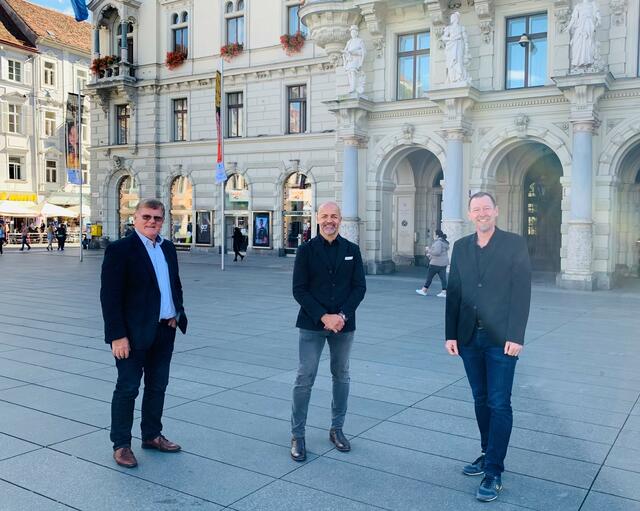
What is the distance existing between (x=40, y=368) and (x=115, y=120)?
31.2 meters

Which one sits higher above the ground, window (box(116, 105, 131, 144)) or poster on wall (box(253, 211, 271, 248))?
window (box(116, 105, 131, 144))

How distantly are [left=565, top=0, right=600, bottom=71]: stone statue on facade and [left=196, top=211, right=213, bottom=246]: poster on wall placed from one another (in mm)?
20270

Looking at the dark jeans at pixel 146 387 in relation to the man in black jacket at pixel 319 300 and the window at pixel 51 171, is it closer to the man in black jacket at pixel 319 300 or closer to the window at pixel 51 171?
the man in black jacket at pixel 319 300

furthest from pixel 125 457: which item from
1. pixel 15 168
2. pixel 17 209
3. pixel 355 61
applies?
pixel 15 168

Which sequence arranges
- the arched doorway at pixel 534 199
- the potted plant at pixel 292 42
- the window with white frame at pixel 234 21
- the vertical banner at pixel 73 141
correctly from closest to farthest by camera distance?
the arched doorway at pixel 534 199 → the vertical banner at pixel 73 141 → the potted plant at pixel 292 42 → the window with white frame at pixel 234 21

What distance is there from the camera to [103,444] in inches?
210

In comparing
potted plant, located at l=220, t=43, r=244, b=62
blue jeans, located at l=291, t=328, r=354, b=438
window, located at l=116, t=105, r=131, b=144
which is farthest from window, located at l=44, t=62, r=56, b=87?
blue jeans, located at l=291, t=328, r=354, b=438

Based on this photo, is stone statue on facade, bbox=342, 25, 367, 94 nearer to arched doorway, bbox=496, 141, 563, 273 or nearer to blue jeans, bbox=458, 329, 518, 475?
arched doorway, bbox=496, 141, 563, 273

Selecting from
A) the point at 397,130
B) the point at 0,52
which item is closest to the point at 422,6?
the point at 397,130

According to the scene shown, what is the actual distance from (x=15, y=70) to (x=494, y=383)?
54.6 metres

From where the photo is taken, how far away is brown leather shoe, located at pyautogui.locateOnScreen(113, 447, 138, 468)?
4871 mm

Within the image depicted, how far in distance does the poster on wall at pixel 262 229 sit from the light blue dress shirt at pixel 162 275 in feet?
87.2

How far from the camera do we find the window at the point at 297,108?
99.9 feet

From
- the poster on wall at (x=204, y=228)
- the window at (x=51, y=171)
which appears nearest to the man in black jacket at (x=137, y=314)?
the poster on wall at (x=204, y=228)
